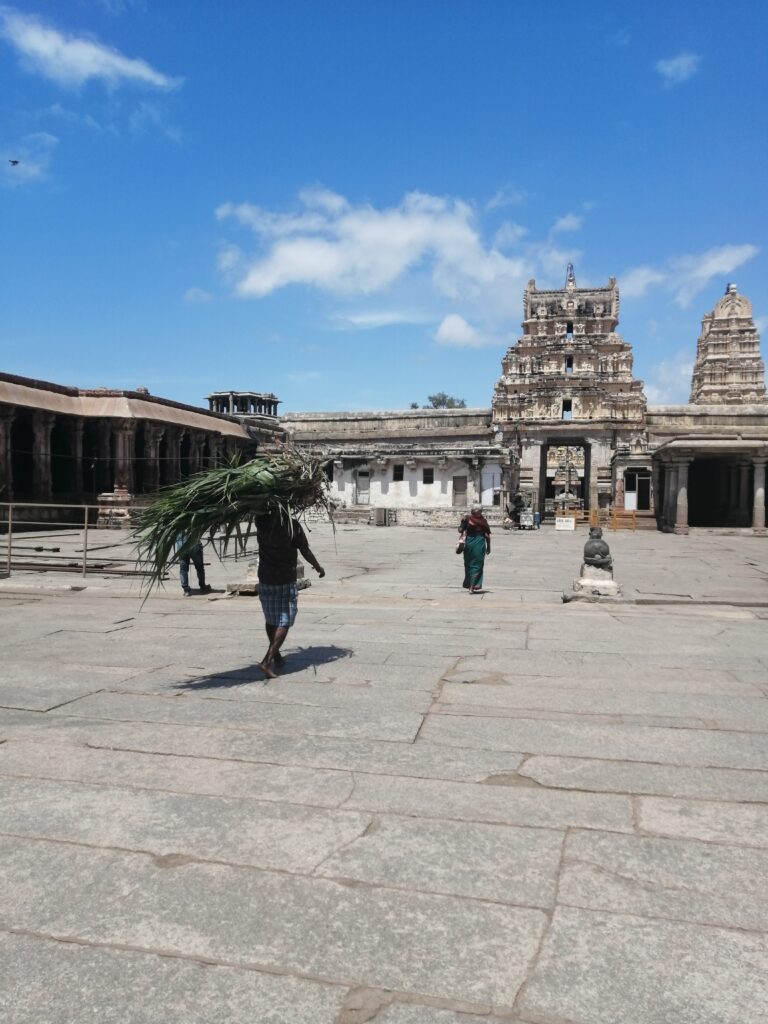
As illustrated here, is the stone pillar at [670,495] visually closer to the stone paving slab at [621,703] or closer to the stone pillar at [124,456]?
the stone pillar at [124,456]

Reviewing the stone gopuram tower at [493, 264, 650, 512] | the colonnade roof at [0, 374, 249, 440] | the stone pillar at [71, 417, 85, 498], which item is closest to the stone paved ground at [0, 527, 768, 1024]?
the colonnade roof at [0, 374, 249, 440]

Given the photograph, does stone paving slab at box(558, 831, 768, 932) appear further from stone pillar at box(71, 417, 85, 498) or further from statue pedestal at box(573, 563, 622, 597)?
stone pillar at box(71, 417, 85, 498)

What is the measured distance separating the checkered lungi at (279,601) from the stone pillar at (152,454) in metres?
27.9

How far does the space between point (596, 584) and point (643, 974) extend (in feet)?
31.3

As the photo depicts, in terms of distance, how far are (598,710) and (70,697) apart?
4.03 meters

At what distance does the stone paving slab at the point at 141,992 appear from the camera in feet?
7.41

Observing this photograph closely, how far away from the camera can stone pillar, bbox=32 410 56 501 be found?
94.1ft

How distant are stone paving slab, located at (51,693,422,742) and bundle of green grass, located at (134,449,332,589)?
1217 millimetres

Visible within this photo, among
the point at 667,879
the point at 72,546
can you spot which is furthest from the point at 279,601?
the point at 72,546

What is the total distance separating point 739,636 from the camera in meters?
8.62

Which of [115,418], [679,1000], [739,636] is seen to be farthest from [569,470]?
[679,1000]

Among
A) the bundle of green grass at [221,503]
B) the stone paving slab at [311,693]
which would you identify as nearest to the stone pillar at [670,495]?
the bundle of green grass at [221,503]

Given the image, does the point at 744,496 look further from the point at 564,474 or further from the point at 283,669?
the point at 283,669

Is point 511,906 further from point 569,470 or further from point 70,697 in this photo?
point 569,470
